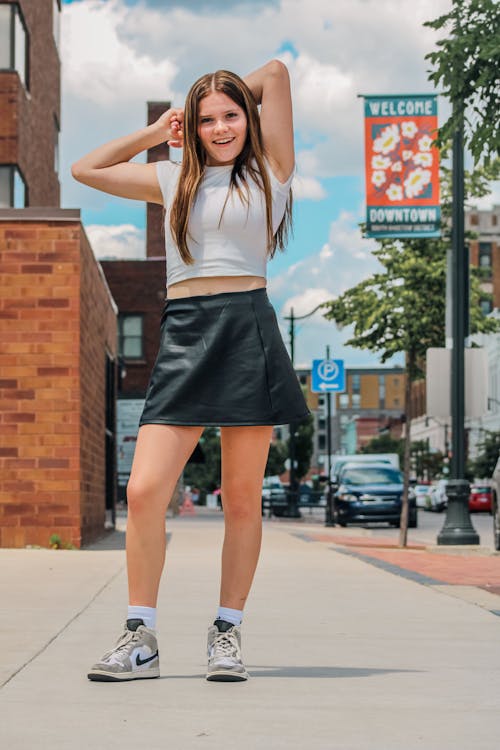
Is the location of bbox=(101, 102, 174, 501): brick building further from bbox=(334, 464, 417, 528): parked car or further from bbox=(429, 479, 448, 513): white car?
bbox=(429, 479, 448, 513): white car

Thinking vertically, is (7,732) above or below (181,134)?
below

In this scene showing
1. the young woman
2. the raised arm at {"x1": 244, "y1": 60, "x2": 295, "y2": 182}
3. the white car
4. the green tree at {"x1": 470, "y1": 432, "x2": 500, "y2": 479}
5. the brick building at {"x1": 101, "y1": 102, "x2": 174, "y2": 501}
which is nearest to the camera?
the young woman

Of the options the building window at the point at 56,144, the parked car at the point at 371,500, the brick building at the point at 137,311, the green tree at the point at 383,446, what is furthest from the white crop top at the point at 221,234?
the green tree at the point at 383,446

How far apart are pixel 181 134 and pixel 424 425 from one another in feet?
367

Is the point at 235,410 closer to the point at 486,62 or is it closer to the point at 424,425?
the point at 486,62

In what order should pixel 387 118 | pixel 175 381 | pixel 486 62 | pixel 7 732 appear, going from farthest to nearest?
pixel 387 118 < pixel 486 62 < pixel 175 381 < pixel 7 732

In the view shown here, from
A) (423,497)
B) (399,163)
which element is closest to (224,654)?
(399,163)

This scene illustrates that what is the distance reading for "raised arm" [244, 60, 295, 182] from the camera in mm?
5273

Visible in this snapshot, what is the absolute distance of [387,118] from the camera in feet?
61.8

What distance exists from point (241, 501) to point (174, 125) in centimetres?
138

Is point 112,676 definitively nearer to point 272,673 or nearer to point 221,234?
point 272,673

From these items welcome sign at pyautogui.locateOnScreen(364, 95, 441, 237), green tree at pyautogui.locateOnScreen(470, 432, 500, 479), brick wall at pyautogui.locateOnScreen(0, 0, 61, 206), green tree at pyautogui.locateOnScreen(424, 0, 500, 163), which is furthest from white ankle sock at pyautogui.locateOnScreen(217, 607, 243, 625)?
green tree at pyautogui.locateOnScreen(470, 432, 500, 479)

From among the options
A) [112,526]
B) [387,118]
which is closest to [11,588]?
[387,118]

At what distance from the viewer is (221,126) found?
5.14m
